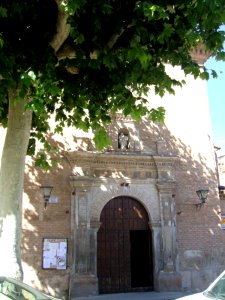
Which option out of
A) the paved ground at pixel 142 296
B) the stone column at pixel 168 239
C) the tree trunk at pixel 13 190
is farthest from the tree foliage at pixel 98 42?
the paved ground at pixel 142 296

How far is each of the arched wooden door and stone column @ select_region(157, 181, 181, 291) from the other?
0.51 meters

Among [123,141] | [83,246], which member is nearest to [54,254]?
[83,246]

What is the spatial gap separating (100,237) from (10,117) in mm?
6262

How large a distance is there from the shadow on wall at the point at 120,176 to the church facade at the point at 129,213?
0.03 metres

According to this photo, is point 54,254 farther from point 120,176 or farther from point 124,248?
point 120,176

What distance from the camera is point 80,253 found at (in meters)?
11.8

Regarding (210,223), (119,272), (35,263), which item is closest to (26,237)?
(35,263)

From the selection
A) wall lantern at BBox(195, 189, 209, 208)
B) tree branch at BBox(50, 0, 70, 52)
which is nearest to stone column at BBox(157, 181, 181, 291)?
wall lantern at BBox(195, 189, 209, 208)

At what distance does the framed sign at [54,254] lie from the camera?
11625 mm

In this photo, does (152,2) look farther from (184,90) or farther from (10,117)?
(184,90)

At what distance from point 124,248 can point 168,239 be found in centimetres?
142

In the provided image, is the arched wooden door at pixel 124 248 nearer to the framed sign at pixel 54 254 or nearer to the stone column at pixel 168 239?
the stone column at pixel 168 239

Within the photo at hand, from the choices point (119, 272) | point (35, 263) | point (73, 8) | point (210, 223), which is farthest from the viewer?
point (210, 223)

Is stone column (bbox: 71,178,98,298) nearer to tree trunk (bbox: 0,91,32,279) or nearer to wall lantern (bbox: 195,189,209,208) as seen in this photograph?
wall lantern (bbox: 195,189,209,208)
